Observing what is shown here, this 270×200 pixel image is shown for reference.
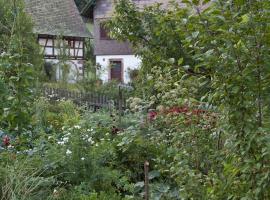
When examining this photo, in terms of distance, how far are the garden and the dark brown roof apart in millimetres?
23202

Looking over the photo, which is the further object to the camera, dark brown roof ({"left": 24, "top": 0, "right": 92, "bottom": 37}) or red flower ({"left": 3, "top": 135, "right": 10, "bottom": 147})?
dark brown roof ({"left": 24, "top": 0, "right": 92, "bottom": 37})

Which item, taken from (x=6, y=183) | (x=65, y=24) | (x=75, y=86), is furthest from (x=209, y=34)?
(x=65, y=24)

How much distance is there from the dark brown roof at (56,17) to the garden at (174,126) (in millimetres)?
23202

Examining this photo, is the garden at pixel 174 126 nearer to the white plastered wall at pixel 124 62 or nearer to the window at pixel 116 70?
the white plastered wall at pixel 124 62

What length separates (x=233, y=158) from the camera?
2645 mm

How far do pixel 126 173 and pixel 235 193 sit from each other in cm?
243

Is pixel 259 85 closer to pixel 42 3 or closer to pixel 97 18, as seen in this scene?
pixel 97 18

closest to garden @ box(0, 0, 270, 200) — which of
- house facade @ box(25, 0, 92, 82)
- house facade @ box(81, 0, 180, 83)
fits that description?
house facade @ box(81, 0, 180, 83)

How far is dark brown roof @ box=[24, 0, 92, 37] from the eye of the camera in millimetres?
30344

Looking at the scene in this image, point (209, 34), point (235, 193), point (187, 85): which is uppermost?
point (209, 34)

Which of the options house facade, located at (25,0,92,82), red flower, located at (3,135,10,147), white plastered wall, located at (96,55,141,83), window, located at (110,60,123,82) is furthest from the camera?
house facade, located at (25,0,92,82)

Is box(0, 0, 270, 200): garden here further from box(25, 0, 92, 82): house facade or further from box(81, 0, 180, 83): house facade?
box(25, 0, 92, 82): house facade

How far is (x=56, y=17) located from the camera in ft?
103

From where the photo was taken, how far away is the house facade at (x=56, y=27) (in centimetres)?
3031
